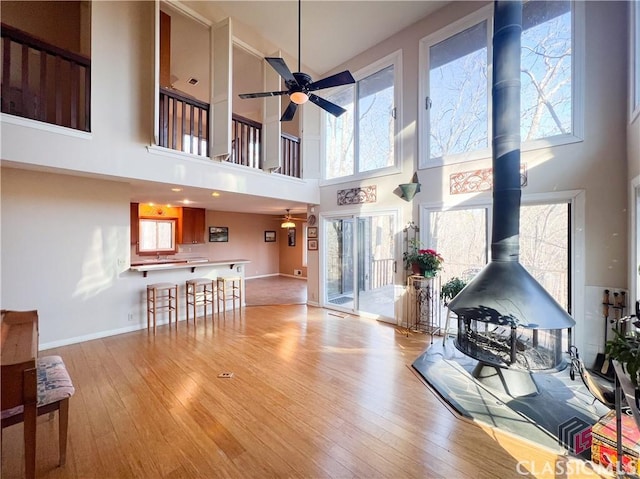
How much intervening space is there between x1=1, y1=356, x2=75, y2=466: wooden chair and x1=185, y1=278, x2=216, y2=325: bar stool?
2991 millimetres

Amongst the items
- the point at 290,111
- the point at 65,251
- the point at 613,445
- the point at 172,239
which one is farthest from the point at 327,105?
the point at 172,239

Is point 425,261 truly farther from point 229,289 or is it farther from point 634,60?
A: point 229,289

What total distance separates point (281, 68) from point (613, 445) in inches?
160

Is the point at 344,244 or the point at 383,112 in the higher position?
the point at 383,112

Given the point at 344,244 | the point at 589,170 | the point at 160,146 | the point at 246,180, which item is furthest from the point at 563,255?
the point at 160,146

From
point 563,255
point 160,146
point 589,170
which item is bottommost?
point 563,255

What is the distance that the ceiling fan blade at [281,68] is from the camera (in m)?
2.78

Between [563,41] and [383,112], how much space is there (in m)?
2.54

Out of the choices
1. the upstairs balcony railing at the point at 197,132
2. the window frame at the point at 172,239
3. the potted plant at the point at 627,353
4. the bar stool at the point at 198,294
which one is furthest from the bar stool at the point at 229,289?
the potted plant at the point at 627,353

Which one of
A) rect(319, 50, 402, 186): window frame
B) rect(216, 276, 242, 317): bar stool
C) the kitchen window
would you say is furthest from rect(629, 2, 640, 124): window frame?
the kitchen window

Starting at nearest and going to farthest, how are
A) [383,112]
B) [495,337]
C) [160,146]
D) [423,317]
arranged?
[495,337], [160,146], [423,317], [383,112]

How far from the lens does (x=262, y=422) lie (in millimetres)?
2268

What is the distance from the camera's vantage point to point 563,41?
3.38 meters

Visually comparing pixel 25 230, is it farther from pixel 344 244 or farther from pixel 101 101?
pixel 344 244
